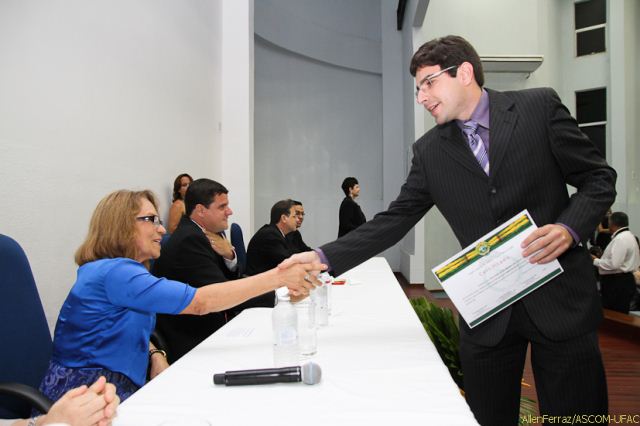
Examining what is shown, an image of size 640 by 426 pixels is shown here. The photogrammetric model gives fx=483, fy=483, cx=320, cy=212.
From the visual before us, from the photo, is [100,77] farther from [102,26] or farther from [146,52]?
[146,52]

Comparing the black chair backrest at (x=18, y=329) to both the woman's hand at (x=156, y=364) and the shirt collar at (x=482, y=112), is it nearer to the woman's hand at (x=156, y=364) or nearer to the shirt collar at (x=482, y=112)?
the woman's hand at (x=156, y=364)

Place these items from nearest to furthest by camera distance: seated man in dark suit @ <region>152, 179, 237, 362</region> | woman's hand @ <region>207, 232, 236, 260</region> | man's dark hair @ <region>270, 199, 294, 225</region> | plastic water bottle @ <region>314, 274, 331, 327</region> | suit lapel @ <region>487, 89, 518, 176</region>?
suit lapel @ <region>487, 89, 518, 176</region>, plastic water bottle @ <region>314, 274, 331, 327</region>, seated man in dark suit @ <region>152, 179, 237, 362</region>, woman's hand @ <region>207, 232, 236, 260</region>, man's dark hair @ <region>270, 199, 294, 225</region>

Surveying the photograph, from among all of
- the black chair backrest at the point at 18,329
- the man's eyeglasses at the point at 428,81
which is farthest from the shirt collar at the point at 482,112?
the black chair backrest at the point at 18,329

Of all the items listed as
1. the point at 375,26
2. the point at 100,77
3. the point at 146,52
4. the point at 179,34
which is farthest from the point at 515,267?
the point at 375,26

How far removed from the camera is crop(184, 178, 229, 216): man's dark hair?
264 cm

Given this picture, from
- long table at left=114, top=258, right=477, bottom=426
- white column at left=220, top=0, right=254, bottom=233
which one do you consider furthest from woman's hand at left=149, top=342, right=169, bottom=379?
white column at left=220, top=0, right=254, bottom=233

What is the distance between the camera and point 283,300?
4.46ft

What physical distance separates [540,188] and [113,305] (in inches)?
51.1

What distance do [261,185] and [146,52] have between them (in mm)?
4643

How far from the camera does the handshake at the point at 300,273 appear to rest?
5.60ft

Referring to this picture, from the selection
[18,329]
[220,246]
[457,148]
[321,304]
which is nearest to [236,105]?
→ [220,246]

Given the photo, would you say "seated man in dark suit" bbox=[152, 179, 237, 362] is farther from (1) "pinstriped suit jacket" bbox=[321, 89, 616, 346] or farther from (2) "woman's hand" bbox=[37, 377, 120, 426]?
(1) "pinstriped suit jacket" bbox=[321, 89, 616, 346]

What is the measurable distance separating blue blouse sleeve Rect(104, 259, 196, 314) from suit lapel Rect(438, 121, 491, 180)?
940mm

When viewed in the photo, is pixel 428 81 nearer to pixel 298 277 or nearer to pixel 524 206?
pixel 524 206
